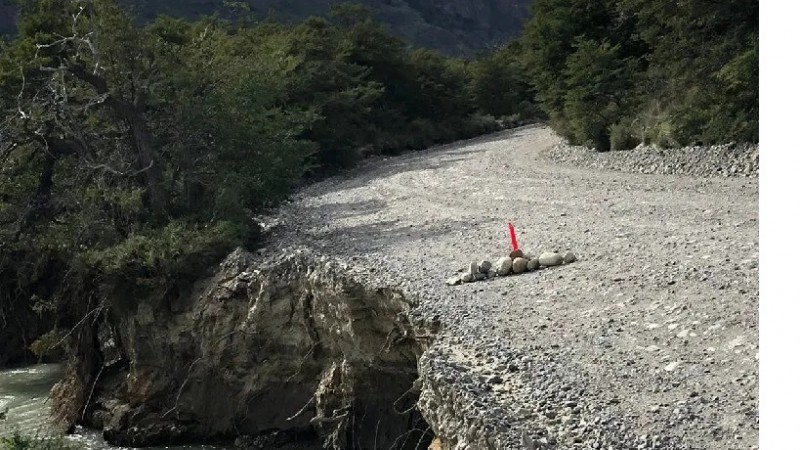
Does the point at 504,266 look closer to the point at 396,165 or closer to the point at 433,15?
the point at 396,165

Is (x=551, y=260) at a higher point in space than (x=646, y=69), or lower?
lower

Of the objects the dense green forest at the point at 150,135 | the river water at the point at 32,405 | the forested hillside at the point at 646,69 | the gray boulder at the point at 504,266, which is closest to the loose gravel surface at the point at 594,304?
the gray boulder at the point at 504,266

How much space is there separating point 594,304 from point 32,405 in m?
11.0

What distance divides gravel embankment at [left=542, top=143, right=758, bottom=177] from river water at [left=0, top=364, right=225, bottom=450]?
11.7 meters

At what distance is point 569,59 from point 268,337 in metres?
18.2

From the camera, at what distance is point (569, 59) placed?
27797 mm

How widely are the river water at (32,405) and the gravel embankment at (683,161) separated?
11.7m

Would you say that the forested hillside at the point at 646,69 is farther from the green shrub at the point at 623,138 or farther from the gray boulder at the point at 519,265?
the gray boulder at the point at 519,265

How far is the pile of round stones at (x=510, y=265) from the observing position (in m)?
11.1

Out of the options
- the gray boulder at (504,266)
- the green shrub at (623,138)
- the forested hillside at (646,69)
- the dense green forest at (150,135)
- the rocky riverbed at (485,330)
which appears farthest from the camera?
the green shrub at (623,138)

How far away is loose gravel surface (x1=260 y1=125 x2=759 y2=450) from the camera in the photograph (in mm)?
6164

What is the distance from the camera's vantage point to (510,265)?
11227 millimetres

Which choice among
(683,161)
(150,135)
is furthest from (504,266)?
(683,161)
